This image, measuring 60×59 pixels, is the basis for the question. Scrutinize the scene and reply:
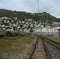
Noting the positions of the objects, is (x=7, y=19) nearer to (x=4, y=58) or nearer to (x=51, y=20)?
(x=51, y=20)

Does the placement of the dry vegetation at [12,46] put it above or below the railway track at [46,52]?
below

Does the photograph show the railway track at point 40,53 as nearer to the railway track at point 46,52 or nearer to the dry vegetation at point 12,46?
the railway track at point 46,52

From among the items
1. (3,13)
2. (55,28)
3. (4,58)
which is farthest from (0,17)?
(4,58)

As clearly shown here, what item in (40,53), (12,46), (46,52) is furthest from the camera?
(12,46)

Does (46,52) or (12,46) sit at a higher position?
(46,52)

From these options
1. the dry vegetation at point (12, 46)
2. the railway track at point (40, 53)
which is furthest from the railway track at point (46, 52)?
the dry vegetation at point (12, 46)

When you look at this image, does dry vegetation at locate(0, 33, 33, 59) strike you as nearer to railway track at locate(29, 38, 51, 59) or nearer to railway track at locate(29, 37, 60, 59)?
railway track at locate(29, 38, 51, 59)

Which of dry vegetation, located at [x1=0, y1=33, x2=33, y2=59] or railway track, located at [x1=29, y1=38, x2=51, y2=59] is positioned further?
dry vegetation, located at [x1=0, y1=33, x2=33, y2=59]

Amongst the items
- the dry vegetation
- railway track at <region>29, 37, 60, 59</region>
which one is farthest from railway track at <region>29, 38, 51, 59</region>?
the dry vegetation

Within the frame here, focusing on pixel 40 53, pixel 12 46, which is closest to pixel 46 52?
pixel 40 53

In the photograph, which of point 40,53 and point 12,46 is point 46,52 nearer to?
point 40,53

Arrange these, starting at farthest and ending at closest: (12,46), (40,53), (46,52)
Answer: (12,46)
(46,52)
(40,53)

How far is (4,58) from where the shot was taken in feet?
61.2

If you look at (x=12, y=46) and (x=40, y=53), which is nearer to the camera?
(x=40, y=53)
